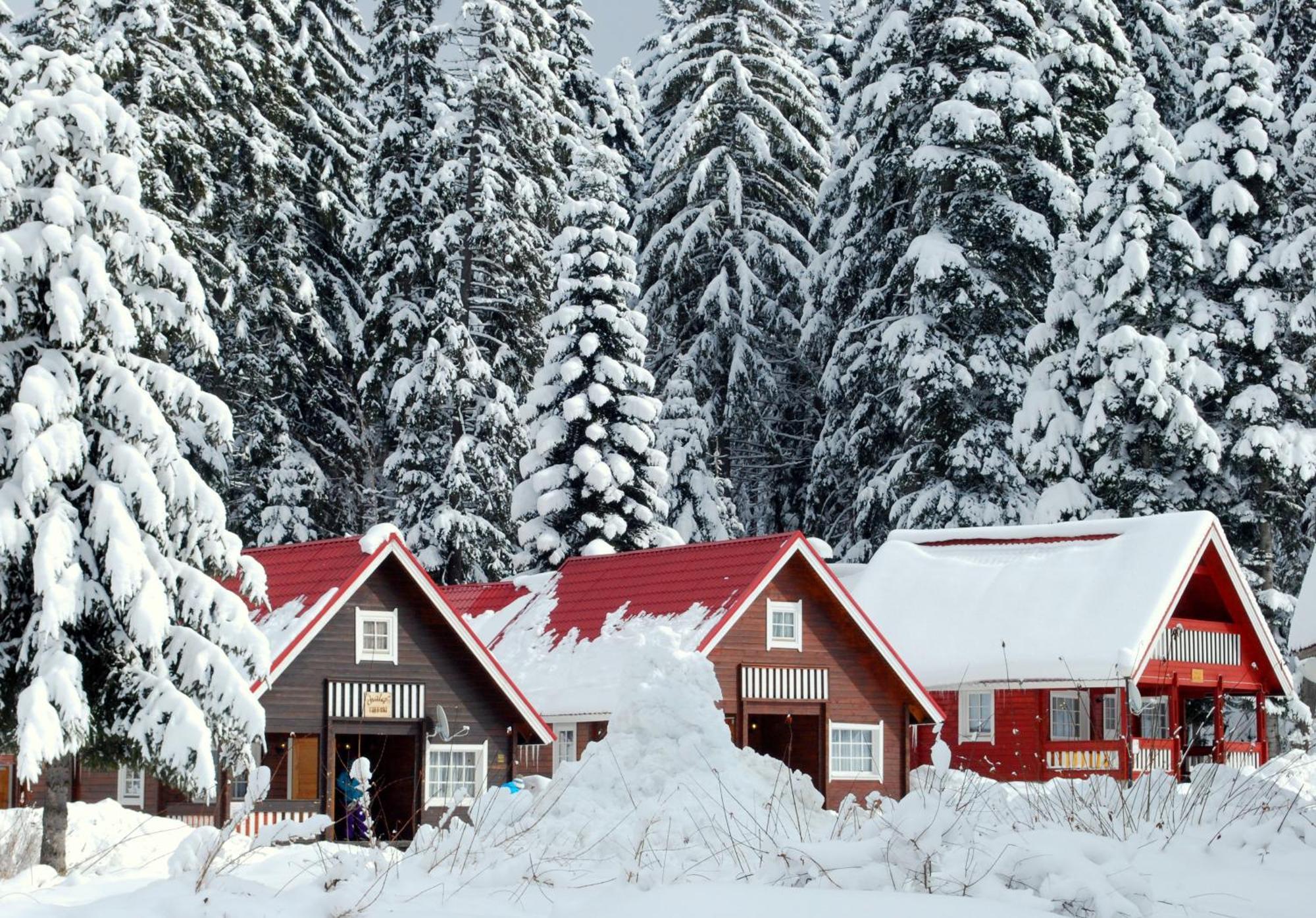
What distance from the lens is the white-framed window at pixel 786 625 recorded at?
108 feet

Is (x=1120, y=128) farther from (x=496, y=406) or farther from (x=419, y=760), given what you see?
(x=419, y=760)

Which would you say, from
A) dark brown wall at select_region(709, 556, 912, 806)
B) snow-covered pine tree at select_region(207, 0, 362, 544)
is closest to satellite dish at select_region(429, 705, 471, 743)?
dark brown wall at select_region(709, 556, 912, 806)

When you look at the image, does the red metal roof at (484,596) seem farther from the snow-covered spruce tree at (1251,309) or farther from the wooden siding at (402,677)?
the snow-covered spruce tree at (1251,309)

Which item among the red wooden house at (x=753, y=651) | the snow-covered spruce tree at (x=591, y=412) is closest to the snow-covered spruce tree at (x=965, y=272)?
the snow-covered spruce tree at (x=591, y=412)

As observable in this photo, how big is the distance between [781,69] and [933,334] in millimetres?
12019

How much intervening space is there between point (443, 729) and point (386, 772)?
482 centimetres

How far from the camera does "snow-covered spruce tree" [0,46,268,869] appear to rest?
1827 cm

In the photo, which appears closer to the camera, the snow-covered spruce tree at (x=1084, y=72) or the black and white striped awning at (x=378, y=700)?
the black and white striped awning at (x=378, y=700)

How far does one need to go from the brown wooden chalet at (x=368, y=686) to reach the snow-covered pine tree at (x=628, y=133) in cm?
2958

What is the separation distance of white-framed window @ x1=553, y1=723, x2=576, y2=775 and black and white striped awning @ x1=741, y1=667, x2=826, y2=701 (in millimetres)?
3205

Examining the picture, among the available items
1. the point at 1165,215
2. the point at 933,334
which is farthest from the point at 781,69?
the point at 1165,215

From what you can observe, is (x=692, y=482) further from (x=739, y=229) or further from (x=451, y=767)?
(x=451, y=767)

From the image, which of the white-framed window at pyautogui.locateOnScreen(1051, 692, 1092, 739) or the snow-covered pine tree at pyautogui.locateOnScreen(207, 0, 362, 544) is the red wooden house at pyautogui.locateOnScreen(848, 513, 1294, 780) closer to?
the white-framed window at pyautogui.locateOnScreen(1051, 692, 1092, 739)

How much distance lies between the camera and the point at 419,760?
97.7 feet
